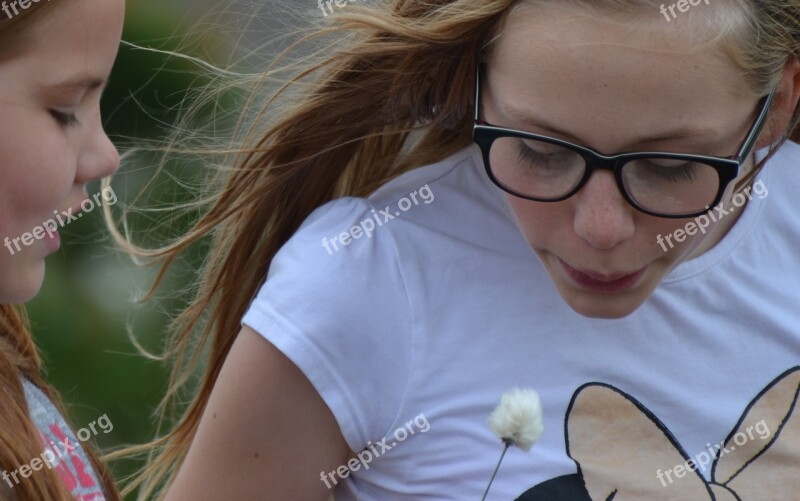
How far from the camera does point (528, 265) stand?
1.59 m

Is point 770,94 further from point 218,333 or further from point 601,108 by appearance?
point 218,333

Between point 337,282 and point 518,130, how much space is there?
32 centimetres

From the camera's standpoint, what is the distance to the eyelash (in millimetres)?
1266

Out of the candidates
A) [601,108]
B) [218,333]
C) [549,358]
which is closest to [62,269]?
[218,333]

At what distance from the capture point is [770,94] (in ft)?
4.72

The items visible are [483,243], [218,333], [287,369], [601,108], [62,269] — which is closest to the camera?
[601,108]
